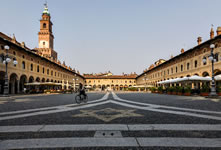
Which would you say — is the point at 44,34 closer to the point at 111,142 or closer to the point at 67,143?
the point at 67,143

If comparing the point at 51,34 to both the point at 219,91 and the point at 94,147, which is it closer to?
the point at 219,91

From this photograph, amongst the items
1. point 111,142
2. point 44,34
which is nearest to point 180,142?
point 111,142

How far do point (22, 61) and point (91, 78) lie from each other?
180ft

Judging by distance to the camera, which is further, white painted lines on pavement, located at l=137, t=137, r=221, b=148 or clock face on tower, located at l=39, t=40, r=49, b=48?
clock face on tower, located at l=39, t=40, r=49, b=48

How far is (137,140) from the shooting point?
279cm

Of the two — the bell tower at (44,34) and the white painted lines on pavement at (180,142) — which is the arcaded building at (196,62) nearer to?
the white painted lines on pavement at (180,142)

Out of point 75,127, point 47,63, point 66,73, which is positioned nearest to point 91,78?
point 66,73

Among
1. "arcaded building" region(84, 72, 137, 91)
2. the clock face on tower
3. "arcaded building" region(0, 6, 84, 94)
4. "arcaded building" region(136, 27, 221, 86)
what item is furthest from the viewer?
"arcaded building" region(84, 72, 137, 91)

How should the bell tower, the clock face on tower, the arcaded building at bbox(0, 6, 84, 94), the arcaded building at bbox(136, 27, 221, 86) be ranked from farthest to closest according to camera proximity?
the clock face on tower → the bell tower → the arcaded building at bbox(0, 6, 84, 94) → the arcaded building at bbox(136, 27, 221, 86)

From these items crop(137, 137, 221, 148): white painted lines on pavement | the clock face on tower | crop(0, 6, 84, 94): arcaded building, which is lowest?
crop(137, 137, 221, 148): white painted lines on pavement

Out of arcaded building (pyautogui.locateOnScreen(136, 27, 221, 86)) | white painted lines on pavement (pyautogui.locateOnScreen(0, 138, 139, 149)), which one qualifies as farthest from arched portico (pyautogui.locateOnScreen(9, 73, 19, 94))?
arcaded building (pyautogui.locateOnScreen(136, 27, 221, 86))

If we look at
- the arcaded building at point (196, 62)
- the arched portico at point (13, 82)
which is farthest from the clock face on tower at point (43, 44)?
the arcaded building at point (196, 62)

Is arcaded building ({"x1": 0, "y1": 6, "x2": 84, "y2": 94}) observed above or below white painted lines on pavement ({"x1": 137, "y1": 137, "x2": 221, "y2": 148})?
above

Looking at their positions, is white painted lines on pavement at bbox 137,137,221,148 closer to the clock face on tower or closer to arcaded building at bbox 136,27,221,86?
arcaded building at bbox 136,27,221,86
